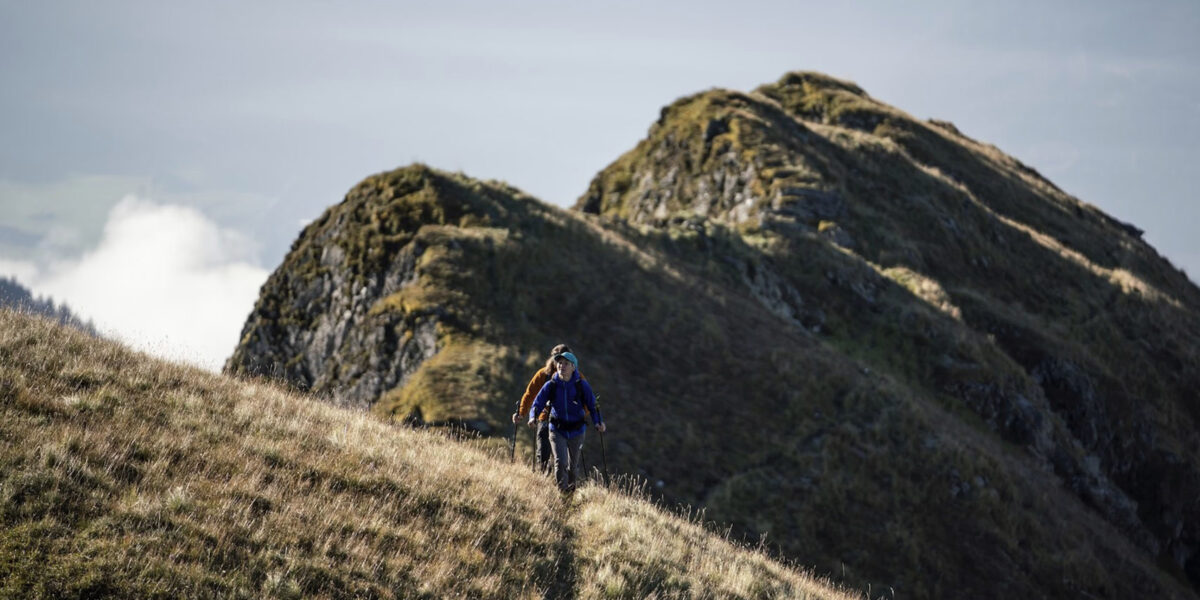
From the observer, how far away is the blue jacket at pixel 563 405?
11.9 metres

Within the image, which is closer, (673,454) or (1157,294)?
(673,454)

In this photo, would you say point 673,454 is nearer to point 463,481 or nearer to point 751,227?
point 463,481

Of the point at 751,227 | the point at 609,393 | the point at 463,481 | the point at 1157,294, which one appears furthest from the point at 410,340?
the point at 1157,294

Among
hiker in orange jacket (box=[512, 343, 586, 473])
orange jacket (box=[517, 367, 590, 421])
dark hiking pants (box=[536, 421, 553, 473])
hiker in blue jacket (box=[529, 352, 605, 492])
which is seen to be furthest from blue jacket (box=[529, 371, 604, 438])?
dark hiking pants (box=[536, 421, 553, 473])

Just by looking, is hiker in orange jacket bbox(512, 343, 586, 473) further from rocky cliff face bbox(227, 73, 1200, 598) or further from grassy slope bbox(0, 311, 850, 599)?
rocky cliff face bbox(227, 73, 1200, 598)

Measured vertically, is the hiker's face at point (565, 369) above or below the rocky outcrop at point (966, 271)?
below

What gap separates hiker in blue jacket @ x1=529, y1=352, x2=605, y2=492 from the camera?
1191 centimetres

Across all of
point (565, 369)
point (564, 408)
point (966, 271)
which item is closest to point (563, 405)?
point (564, 408)

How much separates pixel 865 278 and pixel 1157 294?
29.7m

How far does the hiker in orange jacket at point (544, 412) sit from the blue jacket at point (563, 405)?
0.50ft

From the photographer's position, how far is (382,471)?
33.3ft

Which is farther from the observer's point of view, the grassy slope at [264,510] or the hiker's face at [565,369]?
the hiker's face at [565,369]

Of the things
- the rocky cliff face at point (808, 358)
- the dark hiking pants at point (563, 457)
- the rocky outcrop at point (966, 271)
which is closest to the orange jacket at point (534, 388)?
the dark hiking pants at point (563, 457)

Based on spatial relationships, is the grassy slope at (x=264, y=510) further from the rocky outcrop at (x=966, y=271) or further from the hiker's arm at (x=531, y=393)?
the rocky outcrop at (x=966, y=271)
